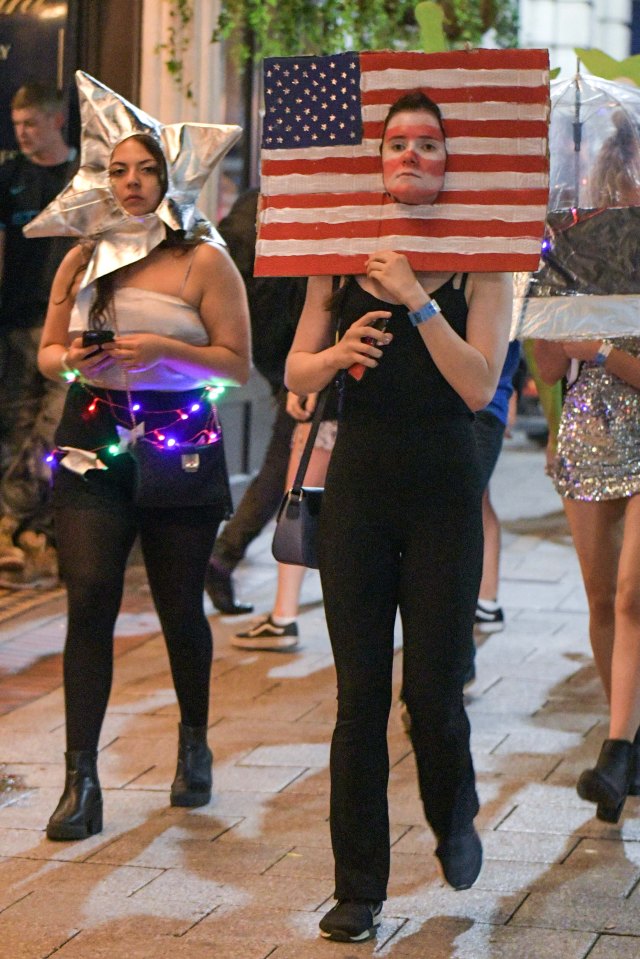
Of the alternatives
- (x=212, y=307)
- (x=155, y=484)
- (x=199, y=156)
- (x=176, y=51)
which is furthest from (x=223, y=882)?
(x=176, y=51)

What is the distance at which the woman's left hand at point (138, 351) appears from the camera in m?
4.56

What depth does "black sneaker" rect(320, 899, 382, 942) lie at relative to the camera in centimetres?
378

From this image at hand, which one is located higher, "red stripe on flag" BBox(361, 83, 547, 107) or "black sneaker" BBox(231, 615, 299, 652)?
"red stripe on flag" BBox(361, 83, 547, 107)

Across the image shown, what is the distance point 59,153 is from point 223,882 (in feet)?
15.3

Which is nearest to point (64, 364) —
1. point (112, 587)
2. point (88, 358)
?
point (88, 358)

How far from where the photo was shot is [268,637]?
6.92 m

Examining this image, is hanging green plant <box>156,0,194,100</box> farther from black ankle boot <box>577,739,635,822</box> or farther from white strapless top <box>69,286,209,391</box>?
black ankle boot <box>577,739,635,822</box>

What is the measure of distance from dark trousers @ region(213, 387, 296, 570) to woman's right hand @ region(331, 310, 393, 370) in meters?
3.59

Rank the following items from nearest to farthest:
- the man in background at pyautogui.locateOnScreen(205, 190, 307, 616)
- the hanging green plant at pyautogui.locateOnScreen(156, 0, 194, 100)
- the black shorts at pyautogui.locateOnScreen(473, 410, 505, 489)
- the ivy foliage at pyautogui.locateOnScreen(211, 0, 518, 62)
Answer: the black shorts at pyautogui.locateOnScreen(473, 410, 505, 489)
the man in background at pyautogui.locateOnScreen(205, 190, 307, 616)
the hanging green plant at pyautogui.locateOnScreen(156, 0, 194, 100)
the ivy foliage at pyautogui.locateOnScreen(211, 0, 518, 62)

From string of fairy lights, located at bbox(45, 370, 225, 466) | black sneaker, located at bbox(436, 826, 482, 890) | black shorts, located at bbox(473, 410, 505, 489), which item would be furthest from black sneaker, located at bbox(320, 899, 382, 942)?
black shorts, located at bbox(473, 410, 505, 489)

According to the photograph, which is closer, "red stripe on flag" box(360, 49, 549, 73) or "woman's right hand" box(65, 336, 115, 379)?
"red stripe on flag" box(360, 49, 549, 73)

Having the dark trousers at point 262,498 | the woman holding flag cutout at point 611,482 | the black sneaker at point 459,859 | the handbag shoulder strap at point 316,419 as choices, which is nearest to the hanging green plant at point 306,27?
the dark trousers at point 262,498

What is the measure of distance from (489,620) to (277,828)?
2.78 meters

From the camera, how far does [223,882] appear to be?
13.9 feet
